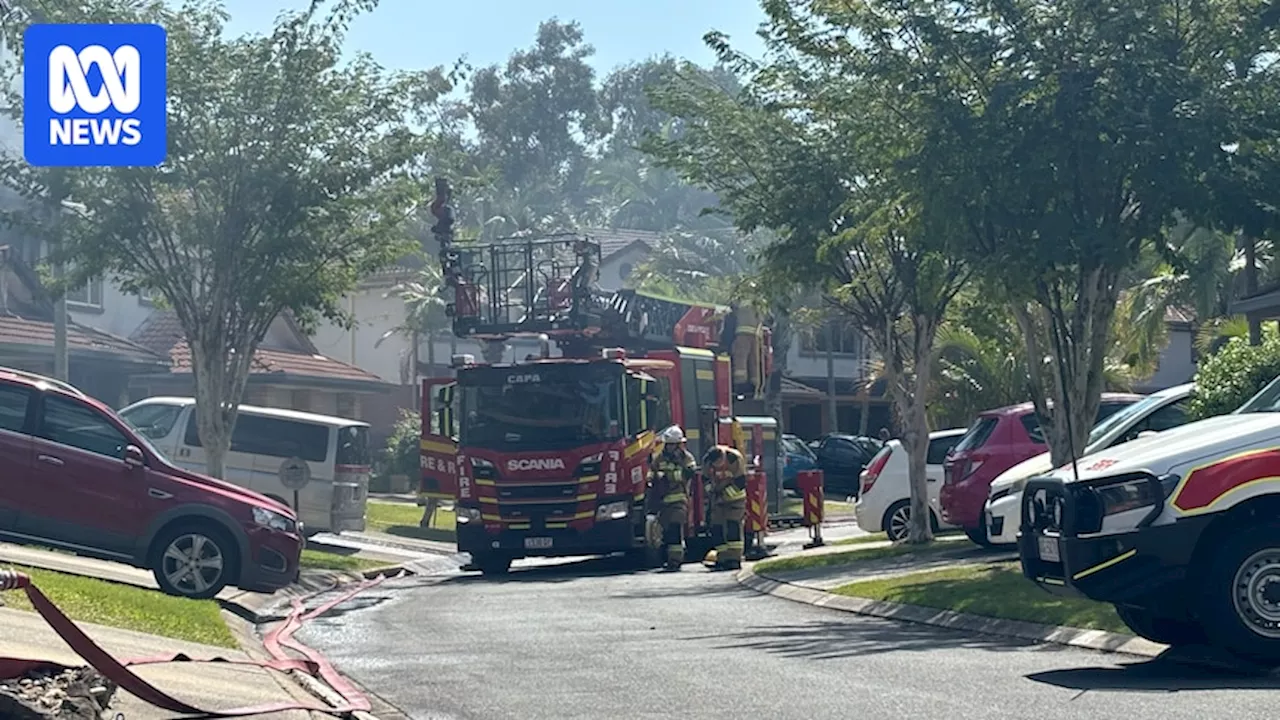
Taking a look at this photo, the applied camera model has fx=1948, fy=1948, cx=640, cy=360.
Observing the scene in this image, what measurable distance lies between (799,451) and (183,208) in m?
24.2

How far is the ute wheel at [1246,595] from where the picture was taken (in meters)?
10.5

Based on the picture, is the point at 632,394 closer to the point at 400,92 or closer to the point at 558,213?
the point at 400,92

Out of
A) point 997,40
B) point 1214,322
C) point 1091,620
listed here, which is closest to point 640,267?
point 1214,322

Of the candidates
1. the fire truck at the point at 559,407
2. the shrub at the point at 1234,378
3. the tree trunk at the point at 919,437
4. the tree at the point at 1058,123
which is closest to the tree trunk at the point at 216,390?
the fire truck at the point at 559,407

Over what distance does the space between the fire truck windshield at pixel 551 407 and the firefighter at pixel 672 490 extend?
2.23 ft

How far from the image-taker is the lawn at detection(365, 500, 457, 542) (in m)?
32.6

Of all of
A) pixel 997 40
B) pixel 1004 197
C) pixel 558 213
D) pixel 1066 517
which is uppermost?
pixel 558 213

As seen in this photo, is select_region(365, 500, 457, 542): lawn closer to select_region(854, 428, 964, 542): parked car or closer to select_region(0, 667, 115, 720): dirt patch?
select_region(854, 428, 964, 542): parked car

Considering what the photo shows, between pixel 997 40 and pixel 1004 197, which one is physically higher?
pixel 997 40

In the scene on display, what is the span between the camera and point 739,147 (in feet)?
78.9

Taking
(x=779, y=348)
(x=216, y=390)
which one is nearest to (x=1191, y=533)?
(x=216, y=390)

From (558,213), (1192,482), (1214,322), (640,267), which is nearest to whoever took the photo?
(1192,482)

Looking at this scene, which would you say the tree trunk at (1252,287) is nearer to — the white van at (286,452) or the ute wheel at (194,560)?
the white van at (286,452)

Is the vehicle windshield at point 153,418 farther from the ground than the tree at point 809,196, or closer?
closer
